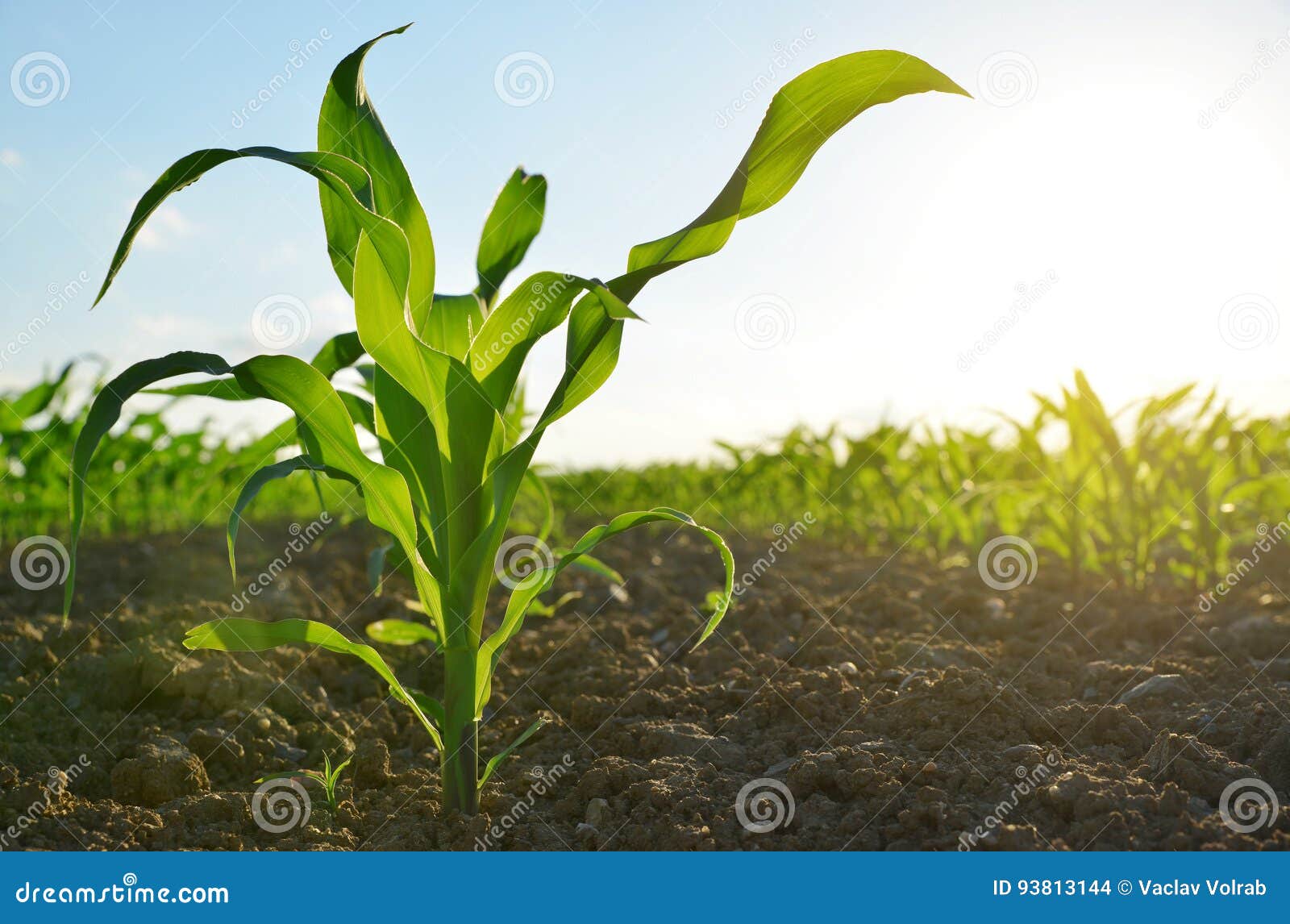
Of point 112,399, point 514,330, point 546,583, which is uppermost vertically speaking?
point 514,330

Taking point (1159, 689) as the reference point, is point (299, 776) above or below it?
below

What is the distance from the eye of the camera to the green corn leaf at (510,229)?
5.84ft

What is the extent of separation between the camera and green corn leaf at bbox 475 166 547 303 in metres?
1.78

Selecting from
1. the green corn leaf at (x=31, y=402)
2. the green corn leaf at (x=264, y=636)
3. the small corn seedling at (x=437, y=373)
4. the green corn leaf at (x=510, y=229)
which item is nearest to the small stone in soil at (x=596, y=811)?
the small corn seedling at (x=437, y=373)

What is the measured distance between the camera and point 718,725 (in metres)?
1.99

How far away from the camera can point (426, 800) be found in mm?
1666

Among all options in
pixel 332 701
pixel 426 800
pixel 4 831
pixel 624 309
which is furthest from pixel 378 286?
pixel 332 701

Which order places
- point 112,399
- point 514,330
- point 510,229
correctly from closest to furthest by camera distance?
point 112,399
point 514,330
point 510,229

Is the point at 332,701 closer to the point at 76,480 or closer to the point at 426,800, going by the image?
the point at 426,800

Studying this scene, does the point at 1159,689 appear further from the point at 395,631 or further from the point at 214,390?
the point at 214,390

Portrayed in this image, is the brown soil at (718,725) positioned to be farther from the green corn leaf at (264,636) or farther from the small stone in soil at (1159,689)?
the green corn leaf at (264,636)

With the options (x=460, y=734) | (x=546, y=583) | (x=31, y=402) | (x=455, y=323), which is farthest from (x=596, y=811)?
(x=31, y=402)

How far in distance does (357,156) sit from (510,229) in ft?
1.16

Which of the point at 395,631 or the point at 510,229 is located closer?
the point at 510,229
